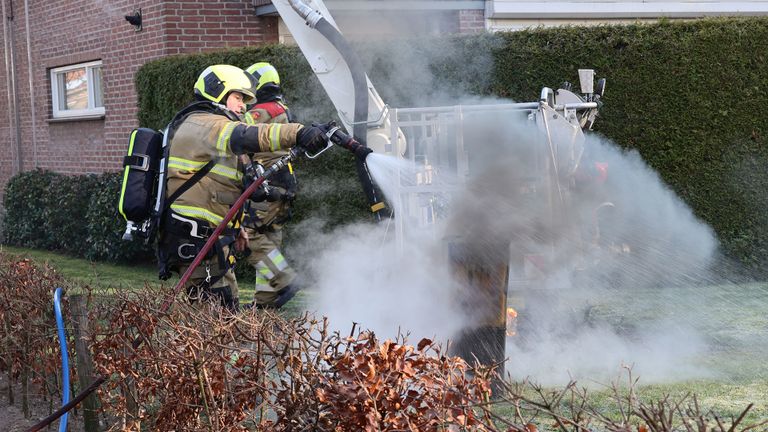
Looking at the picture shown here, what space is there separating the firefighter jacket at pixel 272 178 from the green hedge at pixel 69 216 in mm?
4496

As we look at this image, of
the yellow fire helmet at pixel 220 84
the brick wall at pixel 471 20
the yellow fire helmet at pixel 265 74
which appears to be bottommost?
the yellow fire helmet at pixel 220 84

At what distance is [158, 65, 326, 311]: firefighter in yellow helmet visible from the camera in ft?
16.8

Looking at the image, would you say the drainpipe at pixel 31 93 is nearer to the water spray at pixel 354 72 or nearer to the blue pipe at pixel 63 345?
the water spray at pixel 354 72

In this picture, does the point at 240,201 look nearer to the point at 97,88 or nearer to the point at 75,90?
the point at 97,88

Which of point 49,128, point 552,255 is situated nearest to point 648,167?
point 552,255

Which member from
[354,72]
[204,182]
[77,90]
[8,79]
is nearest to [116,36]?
[77,90]

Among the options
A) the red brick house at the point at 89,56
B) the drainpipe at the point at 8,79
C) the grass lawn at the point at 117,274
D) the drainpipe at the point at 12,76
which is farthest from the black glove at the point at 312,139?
the drainpipe at the point at 8,79

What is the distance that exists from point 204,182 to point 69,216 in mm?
7371

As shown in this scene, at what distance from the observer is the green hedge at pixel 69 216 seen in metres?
11.0

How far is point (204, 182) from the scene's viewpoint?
5254 millimetres

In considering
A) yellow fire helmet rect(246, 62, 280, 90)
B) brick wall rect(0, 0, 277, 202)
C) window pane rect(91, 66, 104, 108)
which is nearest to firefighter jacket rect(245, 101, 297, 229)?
yellow fire helmet rect(246, 62, 280, 90)

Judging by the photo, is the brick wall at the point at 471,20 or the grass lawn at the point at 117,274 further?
the brick wall at the point at 471,20

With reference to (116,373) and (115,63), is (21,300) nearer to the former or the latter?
(116,373)

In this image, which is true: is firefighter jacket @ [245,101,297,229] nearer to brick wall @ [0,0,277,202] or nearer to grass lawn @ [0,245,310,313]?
grass lawn @ [0,245,310,313]
